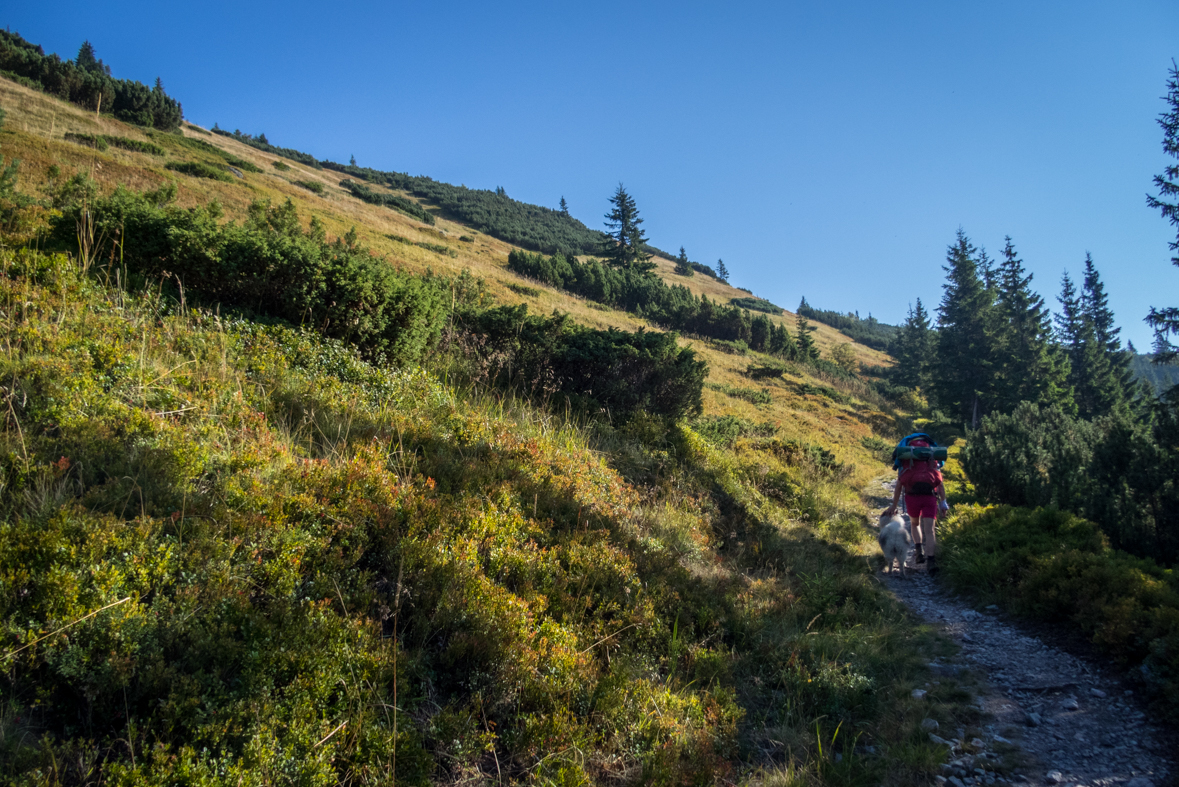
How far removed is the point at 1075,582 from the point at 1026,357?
33.0 m

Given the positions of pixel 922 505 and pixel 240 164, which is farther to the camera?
pixel 240 164

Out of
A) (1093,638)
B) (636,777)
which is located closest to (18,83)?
(636,777)

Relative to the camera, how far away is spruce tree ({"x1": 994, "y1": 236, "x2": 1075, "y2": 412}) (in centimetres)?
2898

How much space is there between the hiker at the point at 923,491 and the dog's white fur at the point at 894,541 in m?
0.15

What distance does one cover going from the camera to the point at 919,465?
6883 millimetres

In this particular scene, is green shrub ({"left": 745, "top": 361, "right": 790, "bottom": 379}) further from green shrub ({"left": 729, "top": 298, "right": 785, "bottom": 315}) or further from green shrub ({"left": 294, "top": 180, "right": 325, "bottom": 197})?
green shrub ({"left": 294, "top": 180, "right": 325, "bottom": 197})

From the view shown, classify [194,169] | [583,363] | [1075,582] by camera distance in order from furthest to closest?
[194,169]
[583,363]
[1075,582]

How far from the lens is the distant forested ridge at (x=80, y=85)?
33281 millimetres

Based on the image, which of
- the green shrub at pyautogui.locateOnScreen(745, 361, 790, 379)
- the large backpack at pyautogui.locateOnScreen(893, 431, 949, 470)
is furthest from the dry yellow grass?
the large backpack at pyautogui.locateOnScreen(893, 431, 949, 470)

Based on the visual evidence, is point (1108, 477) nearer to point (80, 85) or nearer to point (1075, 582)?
point (1075, 582)

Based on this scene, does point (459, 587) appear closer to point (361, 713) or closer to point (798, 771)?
point (361, 713)

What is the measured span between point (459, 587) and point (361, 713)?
0.98 m

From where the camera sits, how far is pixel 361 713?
7.52ft

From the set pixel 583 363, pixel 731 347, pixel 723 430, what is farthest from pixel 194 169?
pixel 731 347
